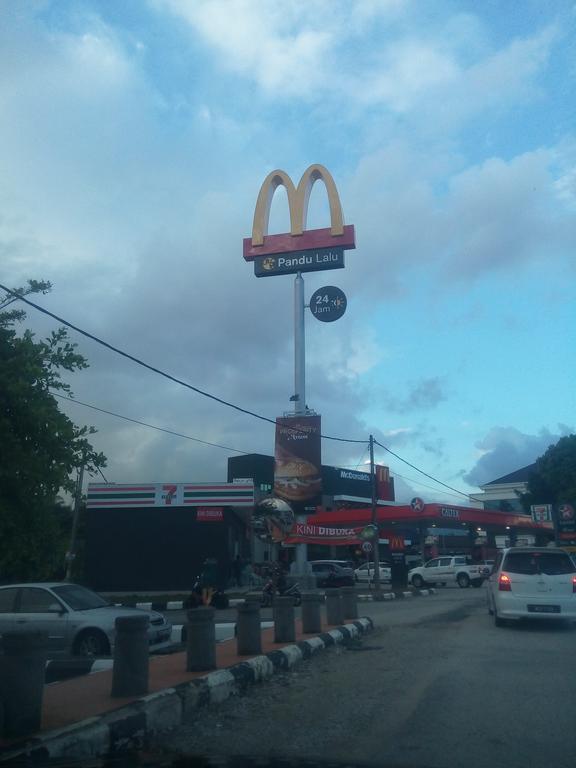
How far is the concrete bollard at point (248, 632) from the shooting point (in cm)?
1111

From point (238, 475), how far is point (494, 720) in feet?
158

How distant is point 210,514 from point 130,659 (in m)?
31.2

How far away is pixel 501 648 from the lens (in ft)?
41.4

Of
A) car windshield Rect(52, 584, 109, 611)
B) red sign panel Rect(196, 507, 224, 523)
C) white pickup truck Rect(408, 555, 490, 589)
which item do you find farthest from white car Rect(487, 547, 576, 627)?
red sign panel Rect(196, 507, 224, 523)

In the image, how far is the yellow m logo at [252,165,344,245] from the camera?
41.8 metres

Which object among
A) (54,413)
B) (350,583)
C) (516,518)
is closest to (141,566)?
(350,583)

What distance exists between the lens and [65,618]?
13117 millimetres

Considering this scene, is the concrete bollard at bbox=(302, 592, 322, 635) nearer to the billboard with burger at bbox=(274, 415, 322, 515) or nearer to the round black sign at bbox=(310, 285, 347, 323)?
A: the billboard with burger at bbox=(274, 415, 322, 515)

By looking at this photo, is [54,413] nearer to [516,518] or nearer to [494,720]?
[494,720]

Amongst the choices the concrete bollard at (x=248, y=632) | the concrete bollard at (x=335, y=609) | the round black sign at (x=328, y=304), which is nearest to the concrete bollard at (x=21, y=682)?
the concrete bollard at (x=248, y=632)

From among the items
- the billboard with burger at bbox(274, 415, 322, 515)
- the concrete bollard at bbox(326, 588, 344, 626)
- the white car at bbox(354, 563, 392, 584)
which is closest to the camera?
the concrete bollard at bbox(326, 588, 344, 626)

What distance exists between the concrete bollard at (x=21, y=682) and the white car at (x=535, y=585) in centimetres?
1092

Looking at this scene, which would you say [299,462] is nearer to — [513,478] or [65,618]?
[65,618]

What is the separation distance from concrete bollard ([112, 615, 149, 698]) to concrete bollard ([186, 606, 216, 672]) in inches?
55.5
